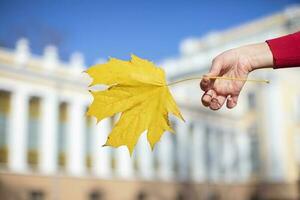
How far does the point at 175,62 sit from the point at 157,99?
44045 millimetres

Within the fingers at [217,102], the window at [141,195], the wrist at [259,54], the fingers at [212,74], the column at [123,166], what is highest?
the column at [123,166]

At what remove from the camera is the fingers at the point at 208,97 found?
4.61 feet

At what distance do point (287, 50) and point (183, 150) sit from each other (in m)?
35.6

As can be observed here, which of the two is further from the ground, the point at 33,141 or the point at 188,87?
the point at 188,87

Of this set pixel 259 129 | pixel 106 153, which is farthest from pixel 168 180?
pixel 259 129

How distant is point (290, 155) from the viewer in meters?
36.7

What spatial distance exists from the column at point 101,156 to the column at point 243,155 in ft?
46.1

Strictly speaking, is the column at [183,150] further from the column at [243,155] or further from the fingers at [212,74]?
the fingers at [212,74]

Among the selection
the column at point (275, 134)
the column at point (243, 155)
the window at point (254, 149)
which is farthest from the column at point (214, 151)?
the column at point (275, 134)

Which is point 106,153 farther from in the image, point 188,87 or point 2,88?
point 188,87

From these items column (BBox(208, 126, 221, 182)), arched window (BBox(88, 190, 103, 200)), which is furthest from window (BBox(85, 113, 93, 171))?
column (BBox(208, 126, 221, 182))

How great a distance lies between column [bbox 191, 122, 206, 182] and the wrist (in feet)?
118

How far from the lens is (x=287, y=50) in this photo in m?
1.39

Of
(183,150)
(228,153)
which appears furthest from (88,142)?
(228,153)
